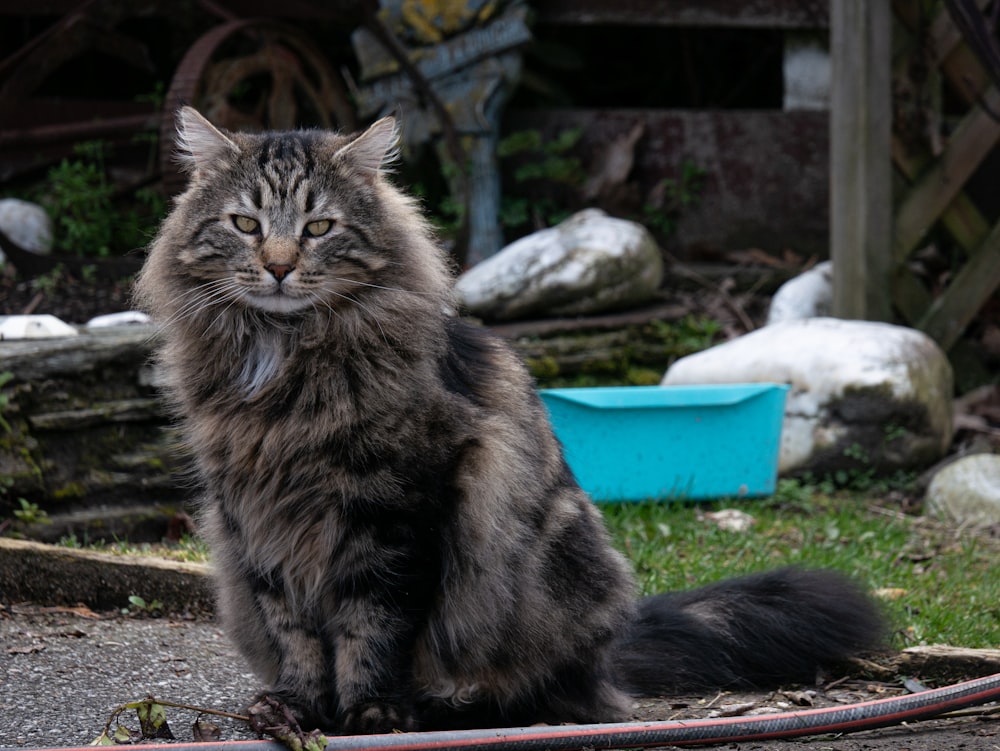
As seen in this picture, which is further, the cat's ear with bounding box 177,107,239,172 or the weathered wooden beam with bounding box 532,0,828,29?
the weathered wooden beam with bounding box 532,0,828,29

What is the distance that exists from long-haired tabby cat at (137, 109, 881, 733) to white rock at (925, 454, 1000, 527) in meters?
2.47

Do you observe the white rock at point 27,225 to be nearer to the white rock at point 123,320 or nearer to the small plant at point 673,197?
the white rock at point 123,320

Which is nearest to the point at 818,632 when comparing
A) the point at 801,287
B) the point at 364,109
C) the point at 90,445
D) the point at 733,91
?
the point at 90,445

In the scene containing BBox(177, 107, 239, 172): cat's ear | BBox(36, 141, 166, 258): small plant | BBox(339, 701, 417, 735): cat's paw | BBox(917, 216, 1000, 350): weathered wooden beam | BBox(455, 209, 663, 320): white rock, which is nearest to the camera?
BBox(339, 701, 417, 735): cat's paw

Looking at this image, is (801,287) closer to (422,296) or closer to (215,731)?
(422,296)

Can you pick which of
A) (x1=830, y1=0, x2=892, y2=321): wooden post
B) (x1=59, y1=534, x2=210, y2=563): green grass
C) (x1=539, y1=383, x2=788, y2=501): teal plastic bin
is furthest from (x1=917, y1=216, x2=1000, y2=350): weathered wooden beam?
(x1=59, y1=534, x2=210, y2=563): green grass

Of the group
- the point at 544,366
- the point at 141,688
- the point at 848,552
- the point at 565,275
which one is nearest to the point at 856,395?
the point at 848,552

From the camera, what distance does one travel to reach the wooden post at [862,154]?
5629 millimetres

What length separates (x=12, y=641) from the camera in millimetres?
3264

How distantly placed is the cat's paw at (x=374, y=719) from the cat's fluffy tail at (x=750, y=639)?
680mm

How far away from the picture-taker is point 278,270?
2584 mm

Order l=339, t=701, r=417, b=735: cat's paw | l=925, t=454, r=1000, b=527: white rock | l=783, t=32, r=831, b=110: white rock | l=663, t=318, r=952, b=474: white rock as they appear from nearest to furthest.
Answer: l=339, t=701, r=417, b=735: cat's paw < l=925, t=454, r=1000, b=527: white rock < l=663, t=318, r=952, b=474: white rock < l=783, t=32, r=831, b=110: white rock

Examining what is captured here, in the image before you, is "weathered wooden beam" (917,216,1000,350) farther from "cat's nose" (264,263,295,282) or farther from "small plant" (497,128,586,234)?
"cat's nose" (264,263,295,282)

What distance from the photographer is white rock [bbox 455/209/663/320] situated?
6086 mm
